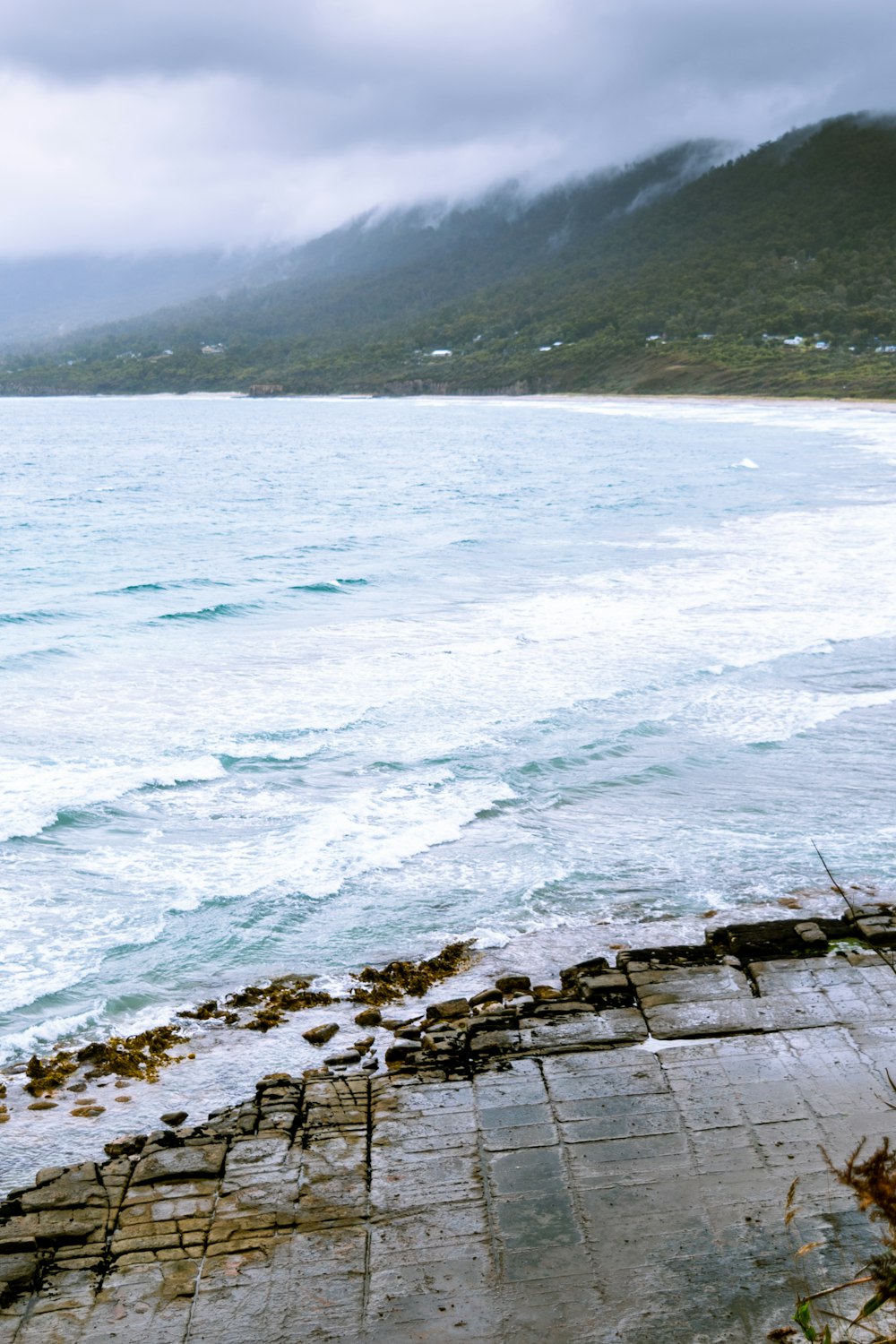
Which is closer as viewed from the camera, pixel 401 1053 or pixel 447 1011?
pixel 401 1053

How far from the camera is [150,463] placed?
5978 centimetres

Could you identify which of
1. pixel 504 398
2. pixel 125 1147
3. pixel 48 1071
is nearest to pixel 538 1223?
pixel 125 1147

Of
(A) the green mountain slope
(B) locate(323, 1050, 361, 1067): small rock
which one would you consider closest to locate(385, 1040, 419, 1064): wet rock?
(B) locate(323, 1050, 361, 1067): small rock

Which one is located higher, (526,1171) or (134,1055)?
(526,1171)

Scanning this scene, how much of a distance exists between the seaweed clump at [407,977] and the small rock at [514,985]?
0.48 m

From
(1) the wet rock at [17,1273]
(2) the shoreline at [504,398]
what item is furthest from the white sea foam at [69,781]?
(2) the shoreline at [504,398]

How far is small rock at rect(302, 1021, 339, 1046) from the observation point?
688cm

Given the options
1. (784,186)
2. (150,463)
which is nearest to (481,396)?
(784,186)

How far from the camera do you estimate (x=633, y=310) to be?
118 metres

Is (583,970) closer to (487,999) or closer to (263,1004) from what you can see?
(487,999)

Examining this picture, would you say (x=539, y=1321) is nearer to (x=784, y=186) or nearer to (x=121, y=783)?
(x=121, y=783)

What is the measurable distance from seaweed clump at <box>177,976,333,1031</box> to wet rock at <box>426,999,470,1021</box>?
75 cm

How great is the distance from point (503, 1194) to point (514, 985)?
7.43 feet

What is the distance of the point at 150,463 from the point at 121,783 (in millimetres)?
51371
